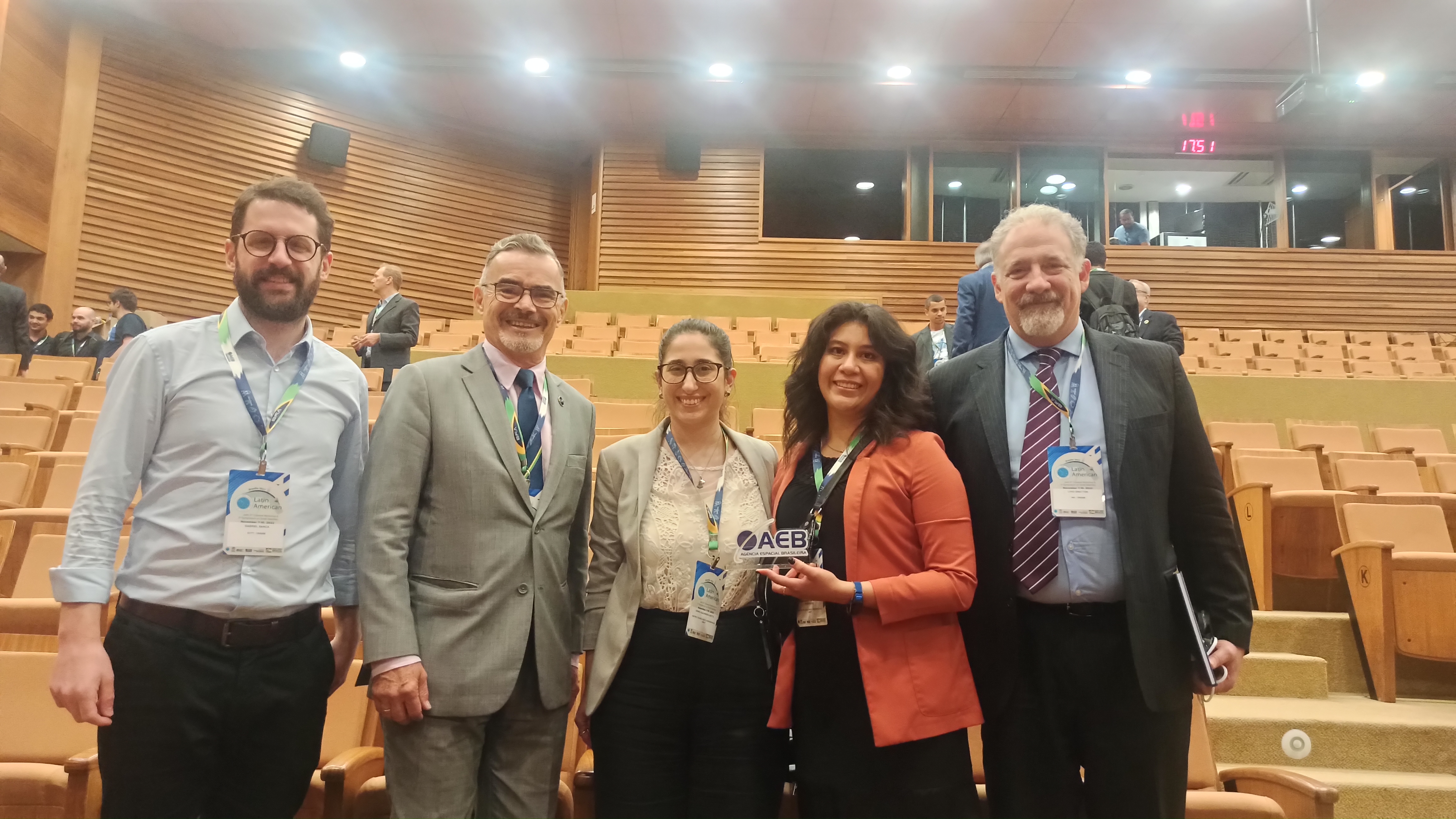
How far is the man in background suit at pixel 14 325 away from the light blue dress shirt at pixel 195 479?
5.91 m

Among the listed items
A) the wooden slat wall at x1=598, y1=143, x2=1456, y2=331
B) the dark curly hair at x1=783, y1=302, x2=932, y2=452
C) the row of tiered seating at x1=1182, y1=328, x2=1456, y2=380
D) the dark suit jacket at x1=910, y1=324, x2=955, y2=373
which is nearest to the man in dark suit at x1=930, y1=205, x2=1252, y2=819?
the dark curly hair at x1=783, y1=302, x2=932, y2=452

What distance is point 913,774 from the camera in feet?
4.25

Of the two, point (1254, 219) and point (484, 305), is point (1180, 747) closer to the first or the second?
point (484, 305)

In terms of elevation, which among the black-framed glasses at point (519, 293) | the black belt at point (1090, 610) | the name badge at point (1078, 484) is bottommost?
the black belt at point (1090, 610)

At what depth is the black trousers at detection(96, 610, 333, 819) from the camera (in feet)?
3.86

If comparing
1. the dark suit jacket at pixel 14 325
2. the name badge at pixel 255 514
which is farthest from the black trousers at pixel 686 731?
the dark suit jacket at pixel 14 325

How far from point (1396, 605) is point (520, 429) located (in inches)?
111

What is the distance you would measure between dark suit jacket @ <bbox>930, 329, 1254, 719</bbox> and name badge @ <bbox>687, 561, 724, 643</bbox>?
1.44ft

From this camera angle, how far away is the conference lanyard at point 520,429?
1439mm

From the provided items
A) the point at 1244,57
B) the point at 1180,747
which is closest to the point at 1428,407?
the point at 1244,57

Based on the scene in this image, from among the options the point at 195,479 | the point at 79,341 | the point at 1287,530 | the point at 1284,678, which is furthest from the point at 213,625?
the point at 79,341

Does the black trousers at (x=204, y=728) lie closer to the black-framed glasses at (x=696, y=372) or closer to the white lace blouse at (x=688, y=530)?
the white lace blouse at (x=688, y=530)

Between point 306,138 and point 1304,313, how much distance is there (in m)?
10.7

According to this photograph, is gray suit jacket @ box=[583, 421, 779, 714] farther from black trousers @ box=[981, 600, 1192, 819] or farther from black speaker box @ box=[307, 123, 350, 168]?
black speaker box @ box=[307, 123, 350, 168]
